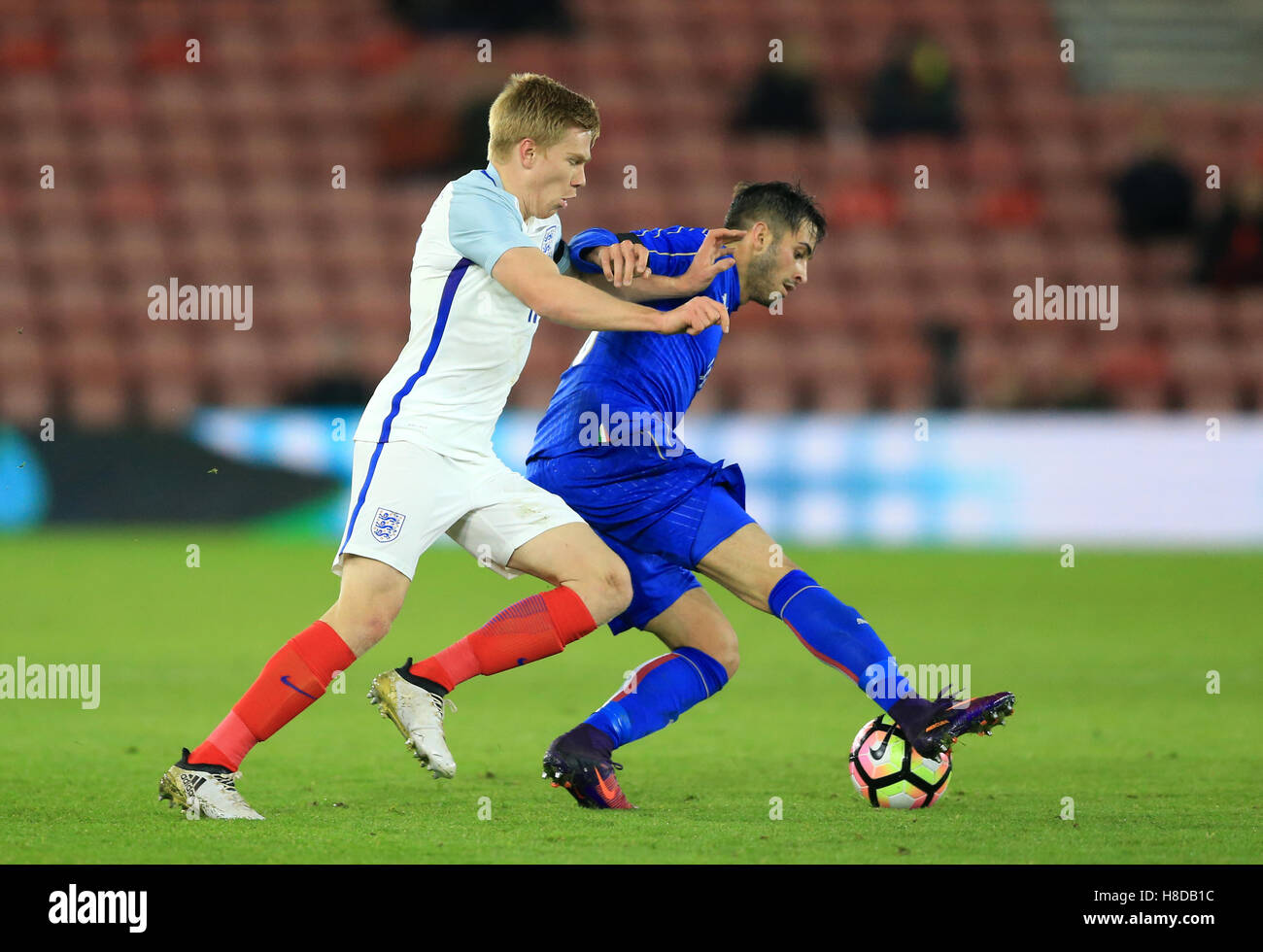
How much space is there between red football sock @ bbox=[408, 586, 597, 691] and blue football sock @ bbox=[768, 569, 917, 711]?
23.1 inches

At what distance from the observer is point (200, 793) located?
4.19 m

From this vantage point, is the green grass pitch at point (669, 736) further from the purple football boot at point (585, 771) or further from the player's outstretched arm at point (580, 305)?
the player's outstretched arm at point (580, 305)

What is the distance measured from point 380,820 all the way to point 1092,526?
10.3 metres

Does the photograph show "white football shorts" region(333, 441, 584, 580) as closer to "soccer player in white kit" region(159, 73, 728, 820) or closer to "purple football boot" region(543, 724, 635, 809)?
"soccer player in white kit" region(159, 73, 728, 820)

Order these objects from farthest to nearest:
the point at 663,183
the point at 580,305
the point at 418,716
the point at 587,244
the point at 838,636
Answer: the point at 663,183, the point at 587,244, the point at 838,636, the point at 418,716, the point at 580,305

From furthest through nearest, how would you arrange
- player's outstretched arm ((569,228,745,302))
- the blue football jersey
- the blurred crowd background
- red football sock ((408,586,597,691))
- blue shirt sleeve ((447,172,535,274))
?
the blurred crowd background → the blue football jersey → player's outstretched arm ((569,228,745,302)) → red football sock ((408,586,597,691)) → blue shirt sleeve ((447,172,535,274))

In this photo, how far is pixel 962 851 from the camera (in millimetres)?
3861

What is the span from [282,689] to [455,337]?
3.46 feet

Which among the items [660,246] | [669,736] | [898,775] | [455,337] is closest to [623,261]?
[660,246]

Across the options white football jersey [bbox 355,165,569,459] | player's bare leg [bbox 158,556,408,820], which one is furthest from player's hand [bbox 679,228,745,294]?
player's bare leg [bbox 158,556,408,820]

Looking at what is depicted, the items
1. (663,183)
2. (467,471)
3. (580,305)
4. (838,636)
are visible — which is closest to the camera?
(580,305)

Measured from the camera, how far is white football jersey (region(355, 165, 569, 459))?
171 inches

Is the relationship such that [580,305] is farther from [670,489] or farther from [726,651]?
[726,651]

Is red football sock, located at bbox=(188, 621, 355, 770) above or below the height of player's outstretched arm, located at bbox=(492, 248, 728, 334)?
below
